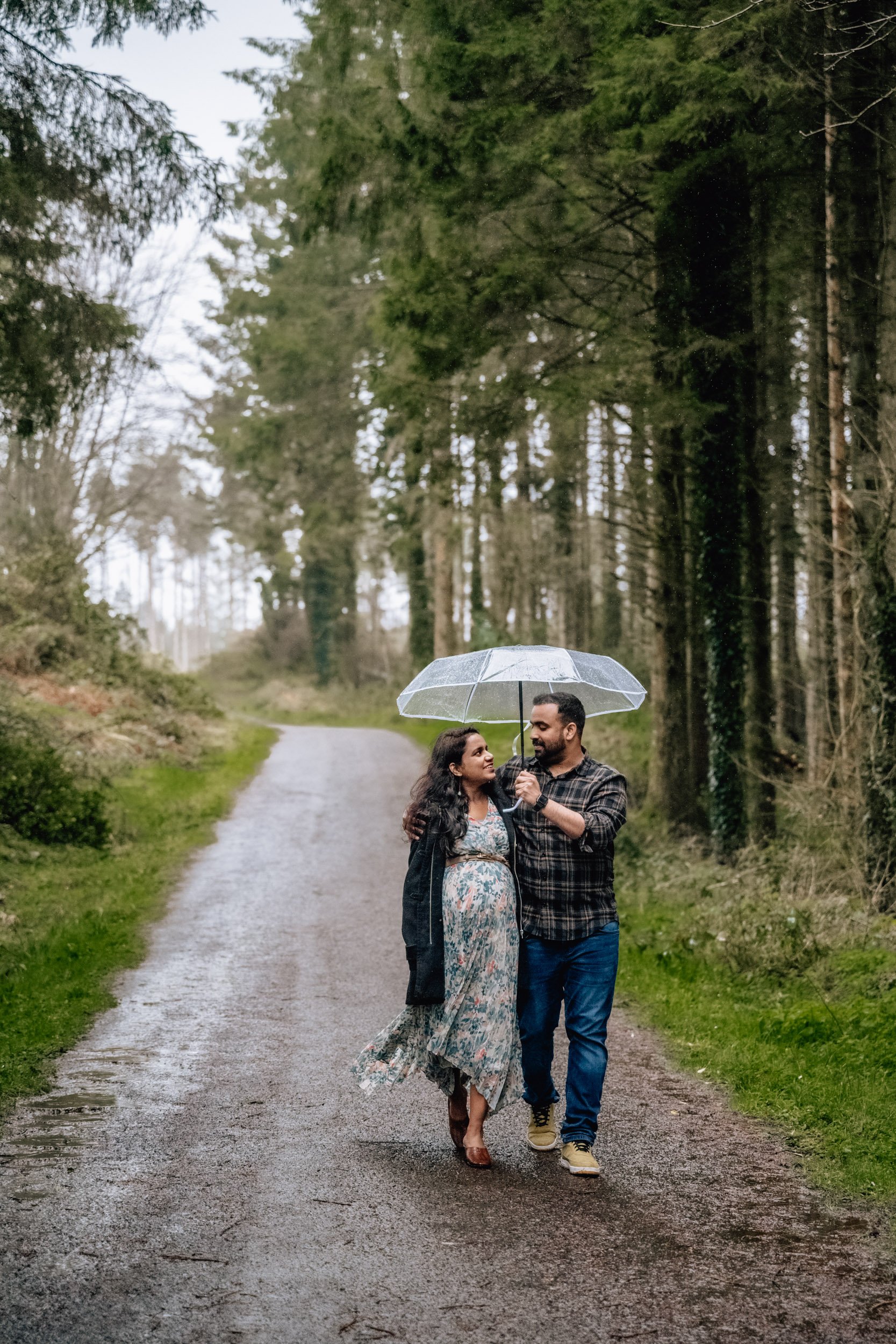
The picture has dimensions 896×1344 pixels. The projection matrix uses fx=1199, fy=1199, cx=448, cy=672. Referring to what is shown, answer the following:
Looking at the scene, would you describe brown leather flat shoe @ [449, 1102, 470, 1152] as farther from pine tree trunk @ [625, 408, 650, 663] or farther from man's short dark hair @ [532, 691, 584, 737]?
pine tree trunk @ [625, 408, 650, 663]

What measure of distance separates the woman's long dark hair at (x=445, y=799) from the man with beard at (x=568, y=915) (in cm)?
26

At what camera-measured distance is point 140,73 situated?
35.6 feet

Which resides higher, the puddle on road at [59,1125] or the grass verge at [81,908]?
the grass verge at [81,908]

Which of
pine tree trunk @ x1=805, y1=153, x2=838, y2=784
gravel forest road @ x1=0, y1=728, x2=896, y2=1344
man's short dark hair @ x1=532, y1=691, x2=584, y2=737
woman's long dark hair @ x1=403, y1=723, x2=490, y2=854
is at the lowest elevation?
gravel forest road @ x1=0, y1=728, x2=896, y2=1344

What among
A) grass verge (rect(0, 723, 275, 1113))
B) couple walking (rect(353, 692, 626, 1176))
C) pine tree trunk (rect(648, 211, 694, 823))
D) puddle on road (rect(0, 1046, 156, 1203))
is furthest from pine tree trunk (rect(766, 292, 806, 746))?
puddle on road (rect(0, 1046, 156, 1203))

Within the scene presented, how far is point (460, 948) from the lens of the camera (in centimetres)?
518

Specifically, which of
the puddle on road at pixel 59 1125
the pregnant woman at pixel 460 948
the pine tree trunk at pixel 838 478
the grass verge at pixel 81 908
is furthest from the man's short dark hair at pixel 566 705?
the pine tree trunk at pixel 838 478

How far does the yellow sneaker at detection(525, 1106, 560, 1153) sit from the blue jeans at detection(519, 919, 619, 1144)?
0.11 ft

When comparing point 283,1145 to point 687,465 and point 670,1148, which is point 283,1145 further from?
point 687,465

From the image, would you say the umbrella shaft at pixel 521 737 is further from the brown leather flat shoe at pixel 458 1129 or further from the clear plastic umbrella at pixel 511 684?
the brown leather flat shoe at pixel 458 1129

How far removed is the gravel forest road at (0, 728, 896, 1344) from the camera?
3.73 m

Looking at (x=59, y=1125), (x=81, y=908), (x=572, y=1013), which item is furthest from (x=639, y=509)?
(x=59, y=1125)

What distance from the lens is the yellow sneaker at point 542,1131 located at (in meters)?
5.40

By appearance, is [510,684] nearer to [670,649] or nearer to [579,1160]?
[579,1160]
